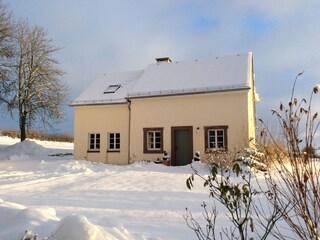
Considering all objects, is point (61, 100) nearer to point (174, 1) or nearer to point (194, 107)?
point (194, 107)

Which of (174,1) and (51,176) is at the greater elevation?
(174,1)

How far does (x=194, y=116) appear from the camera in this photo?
17031mm

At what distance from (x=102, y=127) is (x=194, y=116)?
19.5 ft

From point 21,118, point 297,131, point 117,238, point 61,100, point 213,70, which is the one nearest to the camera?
point 297,131

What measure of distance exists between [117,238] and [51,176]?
9.20m

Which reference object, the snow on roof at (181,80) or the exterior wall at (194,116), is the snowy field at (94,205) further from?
the snow on roof at (181,80)

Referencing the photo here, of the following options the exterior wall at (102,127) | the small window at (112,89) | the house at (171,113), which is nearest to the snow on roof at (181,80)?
the house at (171,113)

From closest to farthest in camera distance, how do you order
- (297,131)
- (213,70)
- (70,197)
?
(297,131) < (70,197) < (213,70)

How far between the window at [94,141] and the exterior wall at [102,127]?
0.64 ft

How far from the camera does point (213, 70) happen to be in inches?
732

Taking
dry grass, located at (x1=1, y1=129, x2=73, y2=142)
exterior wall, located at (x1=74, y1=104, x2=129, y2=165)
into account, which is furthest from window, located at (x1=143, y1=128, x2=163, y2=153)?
dry grass, located at (x1=1, y1=129, x2=73, y2=142)

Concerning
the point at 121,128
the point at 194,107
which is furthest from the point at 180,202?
the point at 121,128

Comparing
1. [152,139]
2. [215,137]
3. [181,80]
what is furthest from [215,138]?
[181,80]

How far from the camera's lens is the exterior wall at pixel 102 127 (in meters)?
18.8
